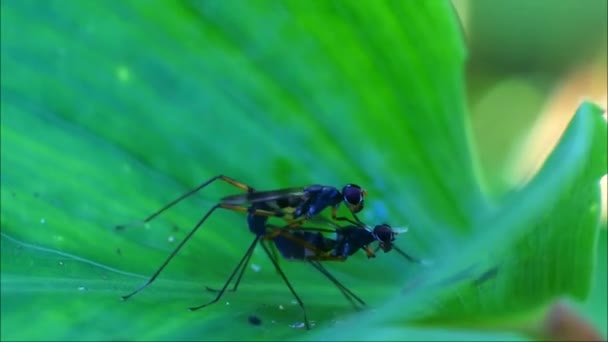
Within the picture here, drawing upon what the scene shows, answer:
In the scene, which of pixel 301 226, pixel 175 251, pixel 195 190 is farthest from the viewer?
pixel 301 226

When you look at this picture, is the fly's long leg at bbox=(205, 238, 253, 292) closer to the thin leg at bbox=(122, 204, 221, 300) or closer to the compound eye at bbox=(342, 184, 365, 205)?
the thin leg at bbox=(122, 204, 221, 300)

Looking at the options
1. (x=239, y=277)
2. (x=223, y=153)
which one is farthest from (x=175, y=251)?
(x=223, y=153)

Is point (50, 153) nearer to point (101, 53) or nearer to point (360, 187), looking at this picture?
point (101, 53)

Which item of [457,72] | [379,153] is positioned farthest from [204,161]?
[457,72]

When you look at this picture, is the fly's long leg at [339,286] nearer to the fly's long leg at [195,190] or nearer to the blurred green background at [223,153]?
the blurred green background at [223,153]

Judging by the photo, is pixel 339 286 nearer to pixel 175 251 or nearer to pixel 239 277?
pixel 239 277

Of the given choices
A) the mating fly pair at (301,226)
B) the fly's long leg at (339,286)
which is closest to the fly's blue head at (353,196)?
the mating fly pair at (301,226)

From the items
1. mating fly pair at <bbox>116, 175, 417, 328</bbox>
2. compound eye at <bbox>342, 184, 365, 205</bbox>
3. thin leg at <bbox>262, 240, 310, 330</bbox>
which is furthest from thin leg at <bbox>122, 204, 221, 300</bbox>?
compound eye at <bbox>342, 184, 365, 205</bbox>
